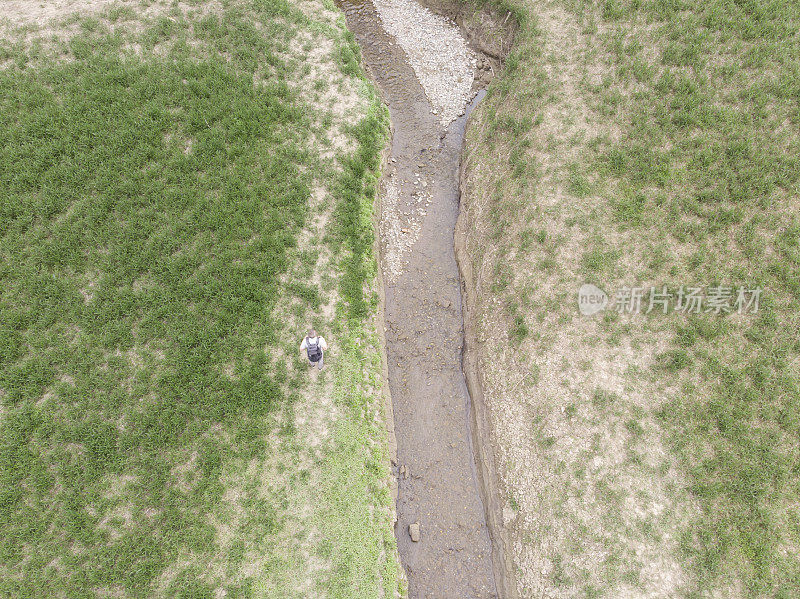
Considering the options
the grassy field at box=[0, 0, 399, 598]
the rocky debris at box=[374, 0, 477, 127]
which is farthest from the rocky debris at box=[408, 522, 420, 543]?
the rocky debris at box=[374, 0, 477, 127]

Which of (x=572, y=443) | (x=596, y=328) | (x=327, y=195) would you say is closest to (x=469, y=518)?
(x=572, y=443)

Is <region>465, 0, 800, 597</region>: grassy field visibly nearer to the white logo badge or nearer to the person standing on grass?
the white logo badge

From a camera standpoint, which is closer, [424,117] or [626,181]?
[626,181]

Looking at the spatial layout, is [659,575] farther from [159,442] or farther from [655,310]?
[159,442]

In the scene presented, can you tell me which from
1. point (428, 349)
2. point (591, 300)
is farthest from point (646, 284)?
point (428, 349)

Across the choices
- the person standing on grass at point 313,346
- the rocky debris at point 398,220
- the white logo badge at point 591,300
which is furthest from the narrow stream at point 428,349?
the white logo badge at point 591,300

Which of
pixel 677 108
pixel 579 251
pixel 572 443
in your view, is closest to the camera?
pixel 572 443

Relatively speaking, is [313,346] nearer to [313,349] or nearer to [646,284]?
[313,349]
